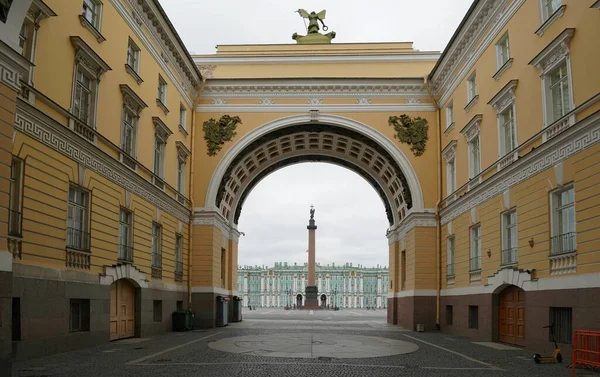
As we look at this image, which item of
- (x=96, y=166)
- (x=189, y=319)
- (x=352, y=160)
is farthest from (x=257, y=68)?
(x=96, y=166)

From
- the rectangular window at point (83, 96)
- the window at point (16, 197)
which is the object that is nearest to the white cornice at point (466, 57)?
the rectangular window at point (83, 96)

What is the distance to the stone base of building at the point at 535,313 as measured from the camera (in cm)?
1538

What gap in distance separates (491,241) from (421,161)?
9.87 m

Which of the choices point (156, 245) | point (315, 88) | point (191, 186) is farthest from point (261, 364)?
point (315, 88)

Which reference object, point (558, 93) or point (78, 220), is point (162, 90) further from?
point (558, 93)

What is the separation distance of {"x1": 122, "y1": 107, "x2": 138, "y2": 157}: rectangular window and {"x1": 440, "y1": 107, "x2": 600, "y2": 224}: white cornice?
13100 millimetres

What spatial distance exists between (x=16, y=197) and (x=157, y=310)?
12669 mm

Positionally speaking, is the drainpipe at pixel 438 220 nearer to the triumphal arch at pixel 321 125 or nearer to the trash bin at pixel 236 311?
the triumphal arch at pixel 321 125

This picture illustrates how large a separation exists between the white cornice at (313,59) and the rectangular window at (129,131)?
1209cm

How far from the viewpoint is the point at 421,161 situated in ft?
107

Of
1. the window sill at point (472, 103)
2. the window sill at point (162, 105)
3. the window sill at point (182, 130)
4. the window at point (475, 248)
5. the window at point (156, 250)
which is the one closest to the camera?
the window at point (475, 248)

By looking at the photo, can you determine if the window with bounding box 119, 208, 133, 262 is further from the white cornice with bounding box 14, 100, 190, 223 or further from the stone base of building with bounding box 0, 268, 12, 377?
the stone base of building with bounding box 0, 268, 12, 377

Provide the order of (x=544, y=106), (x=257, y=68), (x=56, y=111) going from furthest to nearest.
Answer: (x=257, y=68) < (x=544, y=106) < (x=56, y=111)

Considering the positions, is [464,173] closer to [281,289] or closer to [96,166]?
[96,166]
